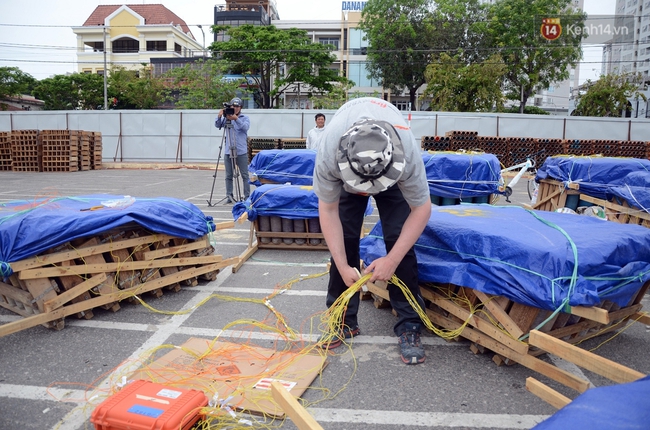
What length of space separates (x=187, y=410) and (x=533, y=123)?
2488cm

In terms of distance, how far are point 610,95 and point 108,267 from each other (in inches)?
1459

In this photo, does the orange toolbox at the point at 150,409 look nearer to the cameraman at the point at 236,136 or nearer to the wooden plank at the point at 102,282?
the wooden plank at the point at 102,282

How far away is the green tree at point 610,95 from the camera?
107 feet

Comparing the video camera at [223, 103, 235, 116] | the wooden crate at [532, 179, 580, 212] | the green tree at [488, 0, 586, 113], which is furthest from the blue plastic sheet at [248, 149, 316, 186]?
the green tree at [488, 0, 586, 113]

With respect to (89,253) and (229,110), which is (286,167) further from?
(89,253)

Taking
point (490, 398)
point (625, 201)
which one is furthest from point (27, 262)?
point (625, 201)

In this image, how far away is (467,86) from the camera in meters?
31.4

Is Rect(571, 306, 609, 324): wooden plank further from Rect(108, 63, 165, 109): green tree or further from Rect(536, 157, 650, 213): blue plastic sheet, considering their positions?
Rect(108, 63, 165, 109): green tree

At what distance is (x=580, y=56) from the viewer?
36.3 metres

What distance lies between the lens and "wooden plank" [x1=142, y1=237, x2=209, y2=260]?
4585 millimetres

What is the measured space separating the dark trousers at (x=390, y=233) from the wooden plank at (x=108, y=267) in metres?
1.95

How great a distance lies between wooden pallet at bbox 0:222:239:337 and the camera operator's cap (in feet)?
8.60

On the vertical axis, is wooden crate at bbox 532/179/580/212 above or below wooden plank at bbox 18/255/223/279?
above

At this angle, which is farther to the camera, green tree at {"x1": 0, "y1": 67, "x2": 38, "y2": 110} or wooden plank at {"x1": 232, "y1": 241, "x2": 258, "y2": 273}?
green tree at {"x1": 0, "y1": 67, "x2": 38, "y2": 110}
